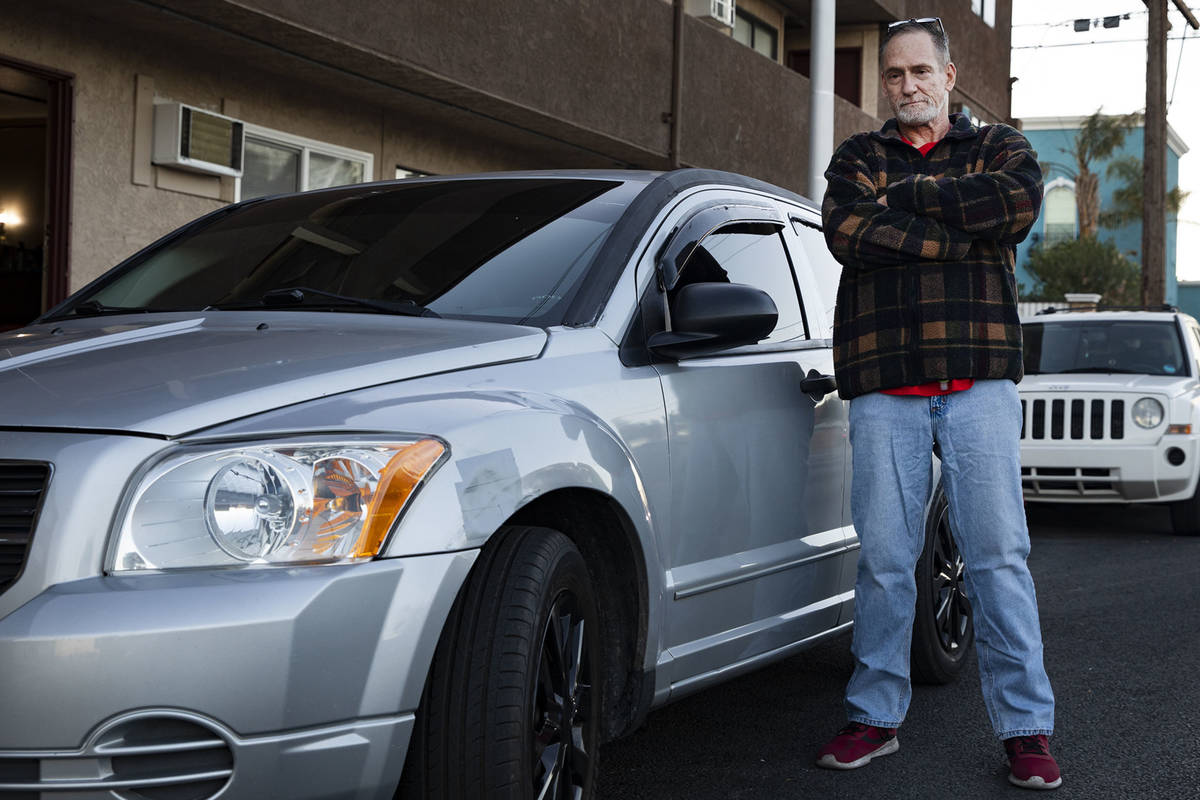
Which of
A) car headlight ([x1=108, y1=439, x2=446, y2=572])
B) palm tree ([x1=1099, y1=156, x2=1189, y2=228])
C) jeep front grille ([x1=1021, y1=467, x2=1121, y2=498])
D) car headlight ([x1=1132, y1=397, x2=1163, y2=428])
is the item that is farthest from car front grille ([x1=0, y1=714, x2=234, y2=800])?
palm tree ([x1=1099, y1=156, x2=1189, y2=228])

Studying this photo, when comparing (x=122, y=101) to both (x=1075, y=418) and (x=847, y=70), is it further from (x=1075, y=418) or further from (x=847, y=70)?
(x=847, y=70)

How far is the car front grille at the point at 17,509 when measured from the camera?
2.27 meters

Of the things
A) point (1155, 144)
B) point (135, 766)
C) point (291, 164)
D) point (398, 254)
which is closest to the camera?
point (135, 766)

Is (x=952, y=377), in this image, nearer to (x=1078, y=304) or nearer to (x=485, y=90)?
(x=485, y=90)

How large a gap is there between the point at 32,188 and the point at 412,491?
11692 millimetres

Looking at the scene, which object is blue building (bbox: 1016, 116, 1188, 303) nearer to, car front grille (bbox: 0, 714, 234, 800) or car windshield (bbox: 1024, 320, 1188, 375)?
car windshield (bbox: 1024, 320, 1188, 375)

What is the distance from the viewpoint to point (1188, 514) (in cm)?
984

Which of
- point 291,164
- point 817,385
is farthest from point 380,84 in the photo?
point 817,385

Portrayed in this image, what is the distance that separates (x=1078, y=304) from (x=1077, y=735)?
32.6 feet

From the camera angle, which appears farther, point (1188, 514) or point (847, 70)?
point (847, 70)

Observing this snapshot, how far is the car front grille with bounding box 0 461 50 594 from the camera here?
2268 mm

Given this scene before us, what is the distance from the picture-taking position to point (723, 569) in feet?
11.6

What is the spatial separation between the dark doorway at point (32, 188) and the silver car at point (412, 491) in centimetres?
467

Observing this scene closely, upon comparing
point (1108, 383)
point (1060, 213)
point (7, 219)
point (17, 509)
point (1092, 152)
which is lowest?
point (17, 509)
